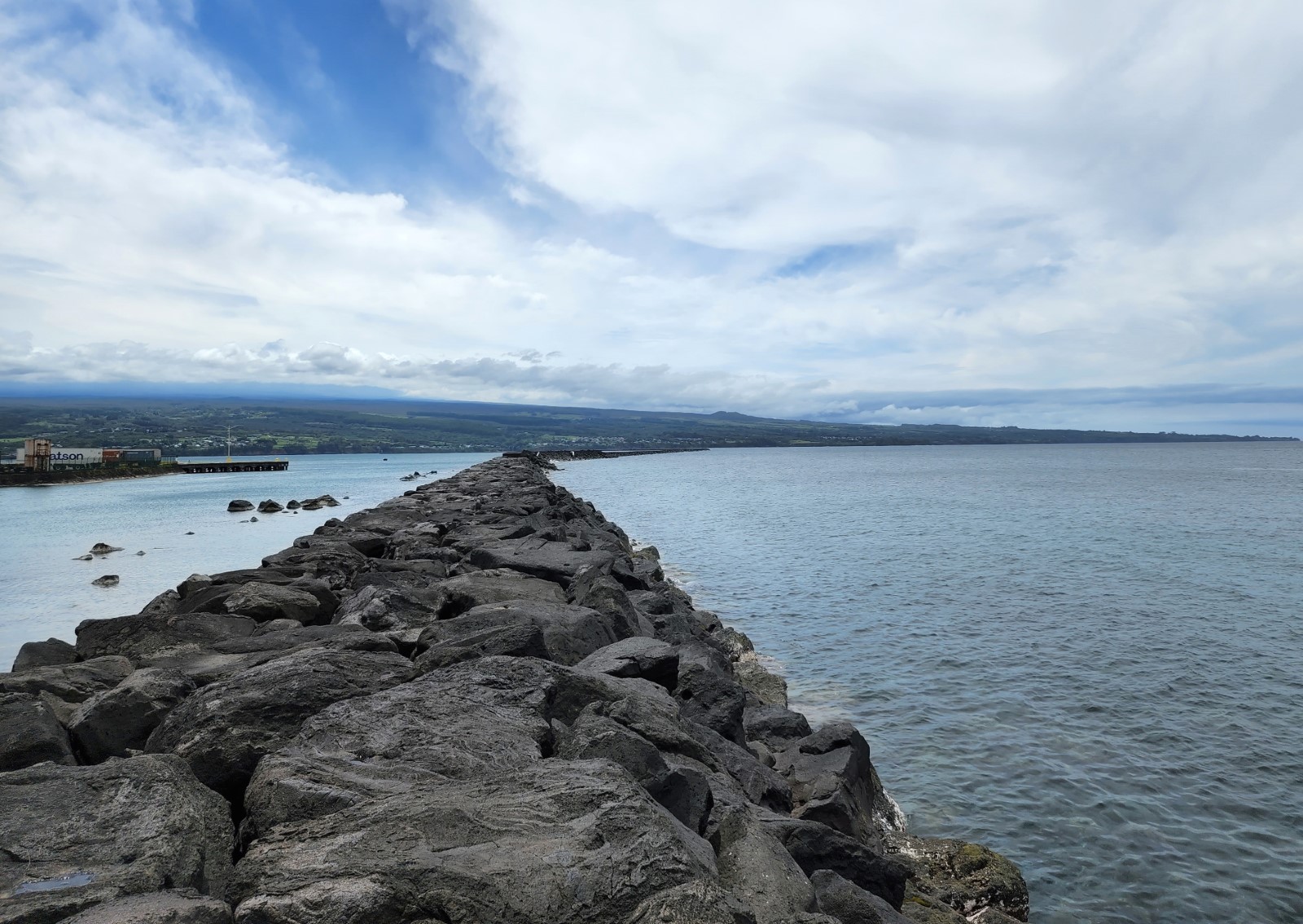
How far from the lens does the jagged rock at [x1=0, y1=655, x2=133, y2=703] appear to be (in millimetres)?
5965

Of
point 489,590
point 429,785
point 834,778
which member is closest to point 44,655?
point 489,590

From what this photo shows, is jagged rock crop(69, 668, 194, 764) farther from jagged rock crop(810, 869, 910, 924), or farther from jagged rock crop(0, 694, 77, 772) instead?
jagged rock crop(810, 869, 910, 924)

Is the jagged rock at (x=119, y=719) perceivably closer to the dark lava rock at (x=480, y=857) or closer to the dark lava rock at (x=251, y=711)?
the dark lava rock at (x=251, y=711)

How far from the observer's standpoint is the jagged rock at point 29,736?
471cm

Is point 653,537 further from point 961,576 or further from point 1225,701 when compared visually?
point 1225,701

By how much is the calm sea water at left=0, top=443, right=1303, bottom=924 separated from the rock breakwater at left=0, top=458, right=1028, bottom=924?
1403 mm

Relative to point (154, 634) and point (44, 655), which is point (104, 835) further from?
point (44, 655)

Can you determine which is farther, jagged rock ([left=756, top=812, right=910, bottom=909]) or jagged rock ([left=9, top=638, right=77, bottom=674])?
jagged rock ([left=9, top=638, right=77, bottom=674])

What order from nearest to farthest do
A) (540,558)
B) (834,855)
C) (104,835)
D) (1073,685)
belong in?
1. (104,835)
2. (834,855)
3. (1073,685)
4. (540,558)

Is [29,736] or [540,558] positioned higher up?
[29,736]

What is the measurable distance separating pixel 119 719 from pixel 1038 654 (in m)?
12.8

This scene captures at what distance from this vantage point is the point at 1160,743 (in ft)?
31.7

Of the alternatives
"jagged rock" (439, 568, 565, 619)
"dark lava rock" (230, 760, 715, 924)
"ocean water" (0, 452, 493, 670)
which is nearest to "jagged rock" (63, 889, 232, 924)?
"dark lava rock" (230, 760, 715, 924)

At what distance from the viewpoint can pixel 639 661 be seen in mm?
7305
